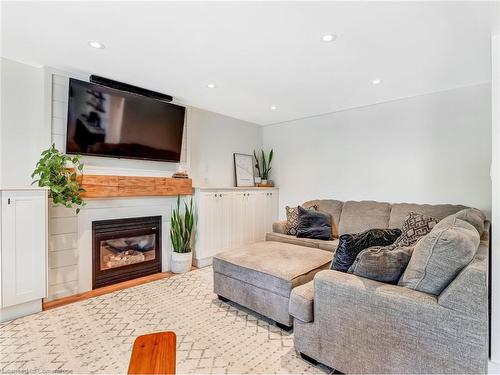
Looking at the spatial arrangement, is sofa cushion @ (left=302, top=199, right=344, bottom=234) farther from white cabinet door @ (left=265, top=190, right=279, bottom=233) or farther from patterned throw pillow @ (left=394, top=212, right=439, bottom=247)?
patterned throw pillow @ (left=394, top=212, right=439, bottom=247)

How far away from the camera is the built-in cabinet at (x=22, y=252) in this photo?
224 centimetres

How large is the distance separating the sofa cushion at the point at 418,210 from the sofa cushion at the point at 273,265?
1253mm

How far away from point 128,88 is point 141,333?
2.64 metres

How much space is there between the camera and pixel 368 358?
59.1 inches

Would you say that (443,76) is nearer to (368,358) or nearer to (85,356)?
(368,358)

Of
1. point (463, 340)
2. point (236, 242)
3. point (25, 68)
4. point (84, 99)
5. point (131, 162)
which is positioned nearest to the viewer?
point (463, 340)

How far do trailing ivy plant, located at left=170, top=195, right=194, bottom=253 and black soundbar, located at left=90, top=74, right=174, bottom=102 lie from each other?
1369 mm

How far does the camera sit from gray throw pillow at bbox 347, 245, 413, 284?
1.59 m

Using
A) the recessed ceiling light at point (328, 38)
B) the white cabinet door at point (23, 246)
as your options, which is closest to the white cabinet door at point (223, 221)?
the white cabinet door at point (23, 246)

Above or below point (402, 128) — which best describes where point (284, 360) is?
below

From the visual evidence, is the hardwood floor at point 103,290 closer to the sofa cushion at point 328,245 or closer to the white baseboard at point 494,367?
the sofa cushion at point 328,245

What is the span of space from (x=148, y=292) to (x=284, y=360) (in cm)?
178

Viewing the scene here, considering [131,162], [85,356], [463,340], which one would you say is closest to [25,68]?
[131,162]

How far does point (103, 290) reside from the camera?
3.00 metres
